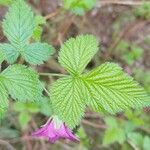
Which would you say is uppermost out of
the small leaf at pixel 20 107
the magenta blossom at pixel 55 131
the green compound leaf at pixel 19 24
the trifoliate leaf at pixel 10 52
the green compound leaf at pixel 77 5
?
the green compound leaf at pixel 19 24

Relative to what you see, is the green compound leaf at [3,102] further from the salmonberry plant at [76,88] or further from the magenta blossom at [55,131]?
the magenta blossom at [55,131]

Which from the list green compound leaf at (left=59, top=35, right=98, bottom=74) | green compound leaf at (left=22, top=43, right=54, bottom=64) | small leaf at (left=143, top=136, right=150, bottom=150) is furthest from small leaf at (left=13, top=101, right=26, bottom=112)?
green compound leaf at (left=59, top=35, right=98, bottom=74)

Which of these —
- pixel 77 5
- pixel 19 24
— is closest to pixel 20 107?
pixel 77 5

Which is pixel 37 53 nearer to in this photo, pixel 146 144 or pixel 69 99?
pixel 69 99

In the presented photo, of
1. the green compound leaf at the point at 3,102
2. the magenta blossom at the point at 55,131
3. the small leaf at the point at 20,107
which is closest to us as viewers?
the green compound leaf at the point at 3,102

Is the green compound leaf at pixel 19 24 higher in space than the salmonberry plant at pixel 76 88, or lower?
higher

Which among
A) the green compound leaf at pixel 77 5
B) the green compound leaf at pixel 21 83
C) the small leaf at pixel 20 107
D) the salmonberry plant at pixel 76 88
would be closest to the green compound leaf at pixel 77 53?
the salmonberry plant at pixel 76 88
